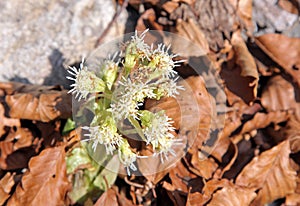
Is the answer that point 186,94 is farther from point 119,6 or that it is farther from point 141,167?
point 119,6

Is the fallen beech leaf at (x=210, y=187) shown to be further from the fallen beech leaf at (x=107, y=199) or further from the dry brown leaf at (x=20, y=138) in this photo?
the dry brown leaf at (x=20, y=138)

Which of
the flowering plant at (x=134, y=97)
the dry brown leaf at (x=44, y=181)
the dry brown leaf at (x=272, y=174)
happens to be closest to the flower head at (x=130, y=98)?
the flowering plant at (x=134, y=97)

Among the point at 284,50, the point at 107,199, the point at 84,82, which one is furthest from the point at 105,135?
the point at 284,50

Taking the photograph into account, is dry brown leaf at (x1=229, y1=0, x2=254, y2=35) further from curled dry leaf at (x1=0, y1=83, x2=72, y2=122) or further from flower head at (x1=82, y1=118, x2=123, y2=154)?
flower head at (x1=82, y1=118, x2=123, y2=154)

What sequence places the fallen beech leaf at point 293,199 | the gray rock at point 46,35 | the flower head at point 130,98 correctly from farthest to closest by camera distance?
1. the gray rock at point 46,35
2. the fallen beech leaf at point 293,199
3. the flower head at point 130,98

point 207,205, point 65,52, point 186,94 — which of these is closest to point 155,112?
point 186,94

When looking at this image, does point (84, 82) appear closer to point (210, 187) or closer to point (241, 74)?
point (210, 187)
